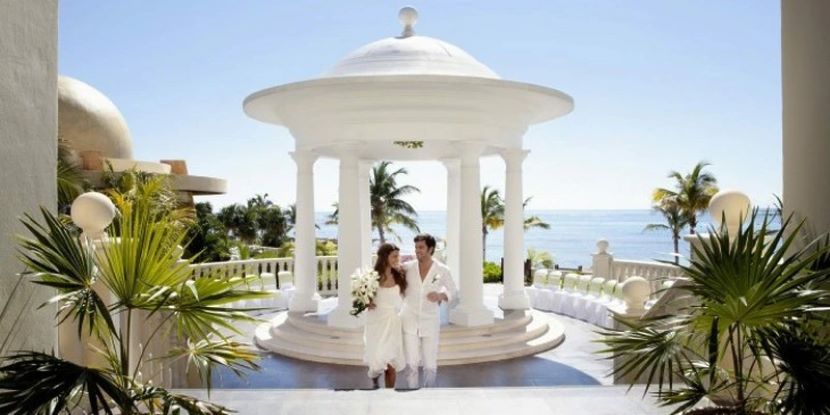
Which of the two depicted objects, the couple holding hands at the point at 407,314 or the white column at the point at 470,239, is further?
the white column at the point at 470,239

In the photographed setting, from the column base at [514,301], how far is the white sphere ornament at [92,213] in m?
11.5

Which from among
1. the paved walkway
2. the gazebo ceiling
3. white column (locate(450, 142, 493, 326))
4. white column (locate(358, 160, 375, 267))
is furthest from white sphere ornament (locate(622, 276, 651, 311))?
white column (locate(358, 160, 375, 267))

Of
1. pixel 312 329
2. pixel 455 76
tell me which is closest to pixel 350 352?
pixel 312 329

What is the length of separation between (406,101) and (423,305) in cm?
518

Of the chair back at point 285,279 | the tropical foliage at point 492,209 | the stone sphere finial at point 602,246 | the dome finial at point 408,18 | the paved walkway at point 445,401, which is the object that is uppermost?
the dome finial at point 408,18

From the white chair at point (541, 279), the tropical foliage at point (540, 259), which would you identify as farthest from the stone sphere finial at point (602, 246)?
the tropical foliage at point (540, 259)

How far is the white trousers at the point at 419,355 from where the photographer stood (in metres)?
10.3

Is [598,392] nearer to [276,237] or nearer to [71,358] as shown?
[71,358]

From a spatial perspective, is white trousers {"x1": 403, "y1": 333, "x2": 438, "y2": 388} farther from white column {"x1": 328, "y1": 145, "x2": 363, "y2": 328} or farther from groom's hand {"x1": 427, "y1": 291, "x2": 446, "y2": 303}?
white column {"x1": 328, "y1": 145, "x2": 363, "y2": 328}

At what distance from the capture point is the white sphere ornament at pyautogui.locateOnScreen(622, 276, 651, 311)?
10.4m

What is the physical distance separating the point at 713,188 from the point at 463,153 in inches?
1498

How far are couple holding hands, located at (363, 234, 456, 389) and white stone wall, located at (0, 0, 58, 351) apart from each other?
5.00 metres

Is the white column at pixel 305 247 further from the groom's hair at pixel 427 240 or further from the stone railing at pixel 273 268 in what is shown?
the groom's hair at pixel 427 240

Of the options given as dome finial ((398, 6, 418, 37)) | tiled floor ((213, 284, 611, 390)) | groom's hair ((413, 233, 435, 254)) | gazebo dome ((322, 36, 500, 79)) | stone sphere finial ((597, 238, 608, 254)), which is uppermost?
dome finial ((398, 6, 418, 37))
